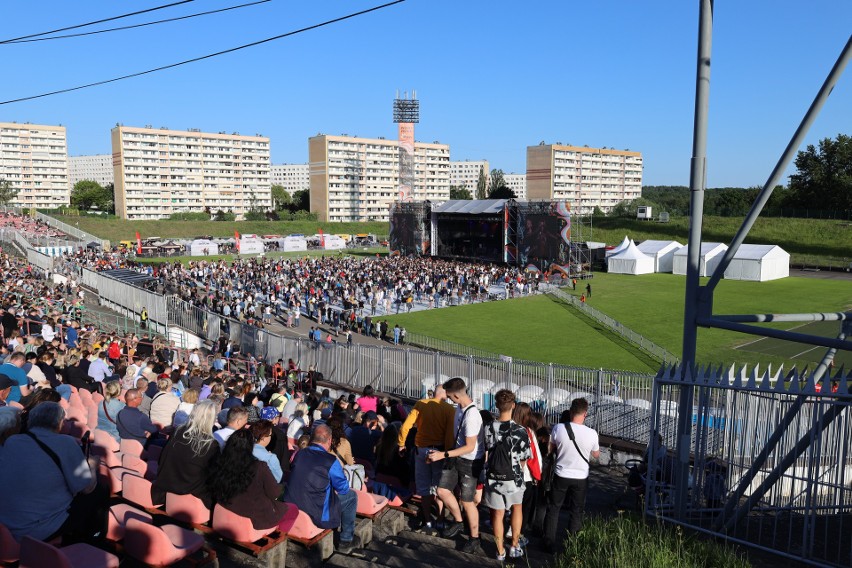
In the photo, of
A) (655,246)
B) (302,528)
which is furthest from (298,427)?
(655,246)

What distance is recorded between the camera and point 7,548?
3.29m

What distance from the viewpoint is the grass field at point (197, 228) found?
212ft

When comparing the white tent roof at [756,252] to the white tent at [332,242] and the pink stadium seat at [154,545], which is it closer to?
the white tent at [332,242]

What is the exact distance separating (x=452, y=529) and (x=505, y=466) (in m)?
1.02

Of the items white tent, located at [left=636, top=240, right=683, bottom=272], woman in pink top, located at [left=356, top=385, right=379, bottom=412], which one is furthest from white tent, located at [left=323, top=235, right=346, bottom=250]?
woman in pink top, located at [left=356, top=385, right=379, bottom=412]

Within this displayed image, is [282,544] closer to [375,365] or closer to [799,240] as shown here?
[375,365]

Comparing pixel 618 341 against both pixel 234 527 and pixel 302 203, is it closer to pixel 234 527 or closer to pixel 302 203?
pixel 234 527

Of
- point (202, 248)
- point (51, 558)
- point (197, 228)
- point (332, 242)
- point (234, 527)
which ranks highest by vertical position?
point (197, 228)

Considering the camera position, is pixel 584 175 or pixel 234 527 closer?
pixel 234 527

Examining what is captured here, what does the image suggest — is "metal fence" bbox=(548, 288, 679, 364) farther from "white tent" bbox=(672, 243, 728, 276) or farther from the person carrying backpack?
the person carrying backpack

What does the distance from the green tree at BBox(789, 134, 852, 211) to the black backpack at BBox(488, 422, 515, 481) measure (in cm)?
7126

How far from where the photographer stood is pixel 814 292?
1390 inches

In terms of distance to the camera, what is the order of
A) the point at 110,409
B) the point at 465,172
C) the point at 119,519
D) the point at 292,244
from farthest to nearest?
the point at 465,172 < the point at 292,244 < the point at 110,409 < the point at 119,519

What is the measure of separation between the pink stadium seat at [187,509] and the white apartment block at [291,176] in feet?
643
